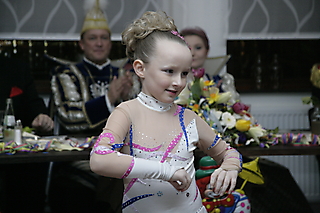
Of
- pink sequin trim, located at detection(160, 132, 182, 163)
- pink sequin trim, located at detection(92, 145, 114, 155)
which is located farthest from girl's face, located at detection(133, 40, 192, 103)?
pink sequin trim, located at detection(92, 145, 114, 155)

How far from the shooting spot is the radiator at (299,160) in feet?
12.8

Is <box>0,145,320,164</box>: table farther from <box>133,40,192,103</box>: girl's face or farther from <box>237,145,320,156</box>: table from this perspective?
<box>133,40,192,103</box>: girl's face

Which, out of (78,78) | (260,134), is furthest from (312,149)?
(78,78)

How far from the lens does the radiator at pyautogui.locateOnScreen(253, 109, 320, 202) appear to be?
389cm

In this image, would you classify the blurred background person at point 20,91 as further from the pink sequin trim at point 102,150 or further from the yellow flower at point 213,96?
the pink sequin trim at point 102,150

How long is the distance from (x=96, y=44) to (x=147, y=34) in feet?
7.55

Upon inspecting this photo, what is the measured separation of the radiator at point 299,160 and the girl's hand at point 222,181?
3.04 m

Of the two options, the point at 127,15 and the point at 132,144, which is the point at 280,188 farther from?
the point at 127,15

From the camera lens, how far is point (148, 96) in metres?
1.01

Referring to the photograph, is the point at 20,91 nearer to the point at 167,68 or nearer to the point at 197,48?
the point at 197,48

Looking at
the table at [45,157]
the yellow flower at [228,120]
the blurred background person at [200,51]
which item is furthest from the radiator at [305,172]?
the table at [45,157]

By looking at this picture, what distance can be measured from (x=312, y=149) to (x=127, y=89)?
1376mm

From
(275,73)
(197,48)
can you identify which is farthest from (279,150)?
(275,73)

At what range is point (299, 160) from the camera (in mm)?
3936
